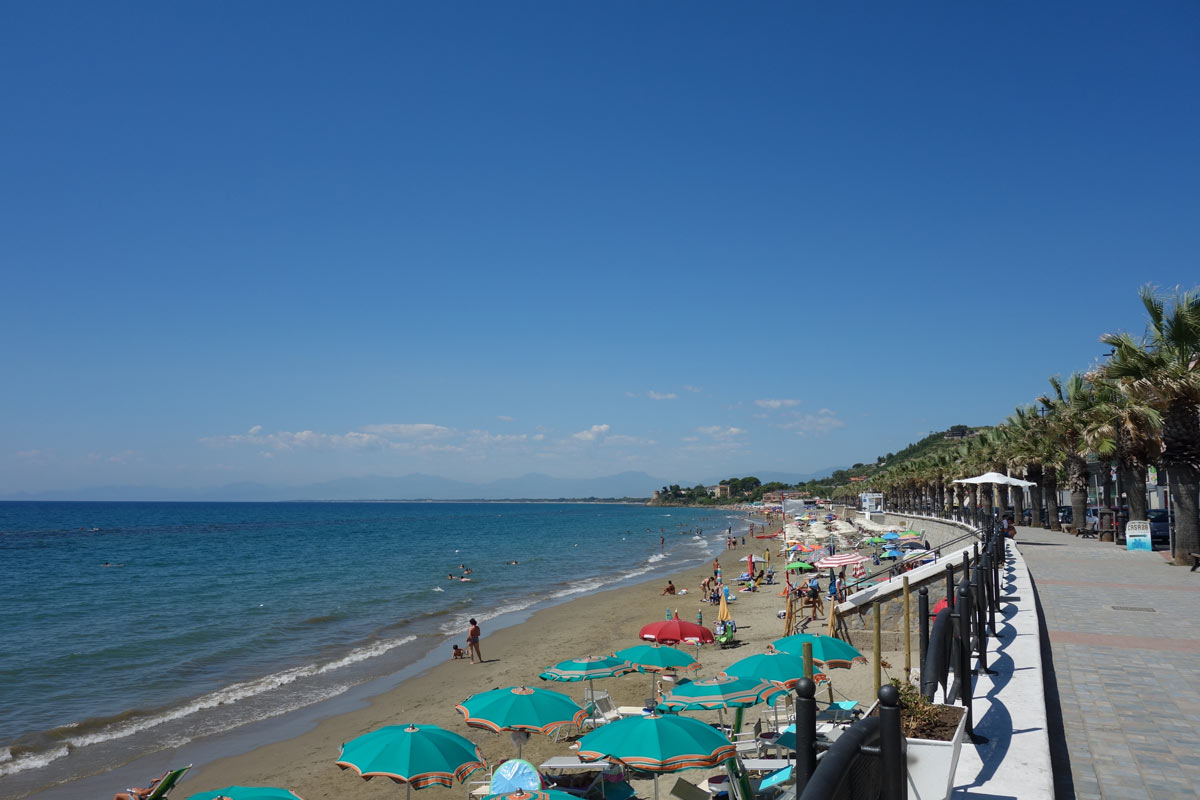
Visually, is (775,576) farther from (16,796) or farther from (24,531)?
(24,531)

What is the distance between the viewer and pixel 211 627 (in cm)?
2909

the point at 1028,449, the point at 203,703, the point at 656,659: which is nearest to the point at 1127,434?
the point at 1028,449

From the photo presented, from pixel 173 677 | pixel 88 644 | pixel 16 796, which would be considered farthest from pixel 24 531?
pixel 16 796

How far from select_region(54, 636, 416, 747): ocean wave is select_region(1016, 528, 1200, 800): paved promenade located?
1716 centimetres

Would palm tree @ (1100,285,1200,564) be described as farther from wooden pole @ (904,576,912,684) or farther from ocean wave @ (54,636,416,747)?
ocean wave @ (54,636,416,747)

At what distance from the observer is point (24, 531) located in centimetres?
10669

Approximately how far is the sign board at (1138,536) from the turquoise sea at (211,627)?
21.6 metres

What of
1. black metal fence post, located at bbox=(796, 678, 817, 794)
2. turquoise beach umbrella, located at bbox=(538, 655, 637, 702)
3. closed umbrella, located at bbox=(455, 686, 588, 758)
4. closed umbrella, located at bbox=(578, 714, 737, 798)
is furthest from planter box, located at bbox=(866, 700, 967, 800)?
turquoise beach umbrella, located at bbox=(538, 655, 637, 702)

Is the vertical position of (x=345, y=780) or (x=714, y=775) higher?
(x=714, y=775)

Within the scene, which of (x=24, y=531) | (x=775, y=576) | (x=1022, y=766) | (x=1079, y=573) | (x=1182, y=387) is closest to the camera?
(x=1022, y=766)

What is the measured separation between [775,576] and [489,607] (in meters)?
16.3

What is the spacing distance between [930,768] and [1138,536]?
2297cm

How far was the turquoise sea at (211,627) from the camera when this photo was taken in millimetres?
16516

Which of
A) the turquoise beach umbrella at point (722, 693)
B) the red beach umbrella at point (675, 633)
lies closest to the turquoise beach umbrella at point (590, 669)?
the red beach umbrella at point (675, 633)
